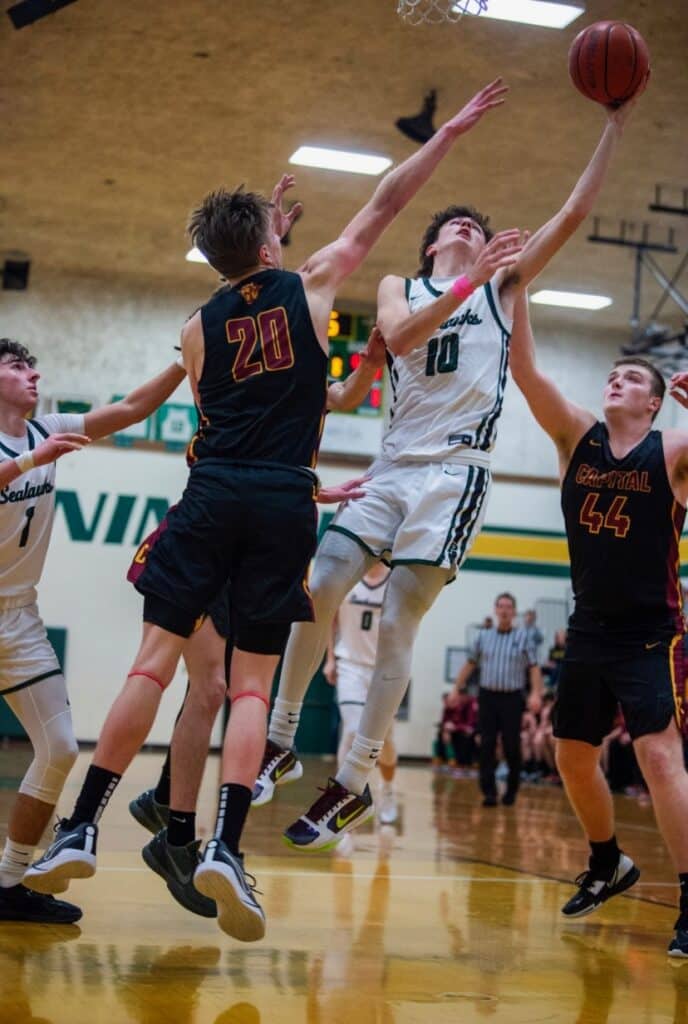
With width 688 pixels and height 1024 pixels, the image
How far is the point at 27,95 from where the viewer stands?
13250 millimetres

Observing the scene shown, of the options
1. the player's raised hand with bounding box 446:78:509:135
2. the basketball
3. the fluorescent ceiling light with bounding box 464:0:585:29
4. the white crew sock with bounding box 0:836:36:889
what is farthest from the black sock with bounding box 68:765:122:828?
the fluorescent ceiling light with bounding box 464:0:585:29

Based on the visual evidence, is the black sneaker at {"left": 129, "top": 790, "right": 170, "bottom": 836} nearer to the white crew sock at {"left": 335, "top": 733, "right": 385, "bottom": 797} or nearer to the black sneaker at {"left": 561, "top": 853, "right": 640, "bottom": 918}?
the white crew sock at {"left": 335, "top": 733, "right": 385, "bottom": 797}

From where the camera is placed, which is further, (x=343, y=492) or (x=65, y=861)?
(x=343, y=492)

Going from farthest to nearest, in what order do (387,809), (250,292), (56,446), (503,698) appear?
(503,698)
(387,809)
(56,446)
(250,292)

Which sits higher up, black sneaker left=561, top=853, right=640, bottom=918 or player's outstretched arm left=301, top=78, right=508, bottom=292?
player's outstretched arm left=301, top=78, right=508, bottom=292

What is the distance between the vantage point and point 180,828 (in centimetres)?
486

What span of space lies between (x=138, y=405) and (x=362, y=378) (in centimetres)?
106

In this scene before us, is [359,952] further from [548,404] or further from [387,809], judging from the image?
[387,809]

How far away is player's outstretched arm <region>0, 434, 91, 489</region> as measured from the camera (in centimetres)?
481

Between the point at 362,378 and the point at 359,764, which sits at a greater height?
the point at 362,378

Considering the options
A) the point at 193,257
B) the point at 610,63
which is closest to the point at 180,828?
the point at 610,63

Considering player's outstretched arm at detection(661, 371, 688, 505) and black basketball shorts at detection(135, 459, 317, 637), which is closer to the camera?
black basketball shorts at detection(135, 459, 317, 637)

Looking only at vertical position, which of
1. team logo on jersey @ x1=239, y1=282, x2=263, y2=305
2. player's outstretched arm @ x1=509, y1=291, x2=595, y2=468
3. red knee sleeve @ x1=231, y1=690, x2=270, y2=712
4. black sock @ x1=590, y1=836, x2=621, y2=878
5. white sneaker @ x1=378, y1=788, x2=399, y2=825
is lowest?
white sneaker @ x1=378, y1=788, x2=399, y2=825

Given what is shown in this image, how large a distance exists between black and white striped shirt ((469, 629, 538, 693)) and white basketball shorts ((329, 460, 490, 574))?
28.5 ft
